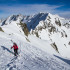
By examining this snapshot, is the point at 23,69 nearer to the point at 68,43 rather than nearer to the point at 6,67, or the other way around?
the point at 6,67

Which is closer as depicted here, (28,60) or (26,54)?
(28,60)

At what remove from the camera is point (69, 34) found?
122 m

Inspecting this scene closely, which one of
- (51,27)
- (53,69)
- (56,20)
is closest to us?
(53,69)

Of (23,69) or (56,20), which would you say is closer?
(23,69)

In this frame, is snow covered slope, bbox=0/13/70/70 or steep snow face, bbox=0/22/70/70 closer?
steep snow face, bbox=0/22/70/70

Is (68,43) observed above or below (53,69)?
below

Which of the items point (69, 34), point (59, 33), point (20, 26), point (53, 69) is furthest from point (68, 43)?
point (53, 69)

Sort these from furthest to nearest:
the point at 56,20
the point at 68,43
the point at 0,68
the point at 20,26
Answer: the point at 56,20, the point at 68,43, the point at 20,26, the point at 0,68

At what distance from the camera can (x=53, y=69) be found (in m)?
10.2

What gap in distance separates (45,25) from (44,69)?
96.7 metres

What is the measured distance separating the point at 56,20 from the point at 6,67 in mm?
129555

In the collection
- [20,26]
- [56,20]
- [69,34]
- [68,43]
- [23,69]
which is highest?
[56,20]

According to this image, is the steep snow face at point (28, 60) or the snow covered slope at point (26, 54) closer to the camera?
the steep snow face at point (28, 60)

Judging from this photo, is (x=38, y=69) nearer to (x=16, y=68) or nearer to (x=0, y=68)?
(x=16, y=68)
